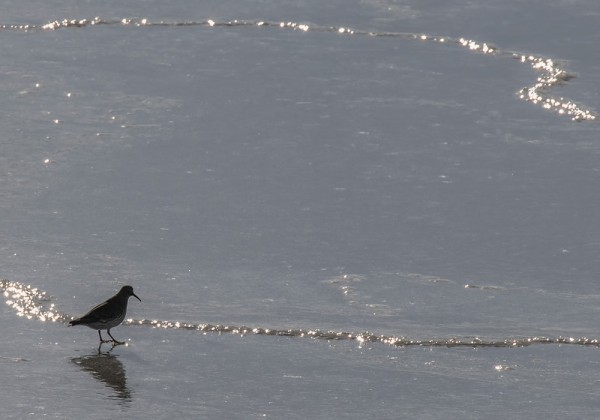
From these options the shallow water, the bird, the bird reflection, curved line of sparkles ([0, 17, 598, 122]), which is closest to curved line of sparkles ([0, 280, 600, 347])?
the shallow water

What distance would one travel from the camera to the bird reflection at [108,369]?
22.7 feet

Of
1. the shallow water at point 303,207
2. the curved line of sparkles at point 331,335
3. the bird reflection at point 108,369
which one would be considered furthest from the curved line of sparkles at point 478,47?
the bird reflection at point 108,369

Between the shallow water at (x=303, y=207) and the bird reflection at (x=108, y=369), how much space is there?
17mm

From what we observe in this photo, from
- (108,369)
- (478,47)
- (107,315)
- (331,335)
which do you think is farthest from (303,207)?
(478,47)

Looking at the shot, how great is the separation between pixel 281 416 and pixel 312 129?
4805 millimetres

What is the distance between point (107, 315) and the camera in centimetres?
750

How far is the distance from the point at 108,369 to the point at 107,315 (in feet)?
1.28

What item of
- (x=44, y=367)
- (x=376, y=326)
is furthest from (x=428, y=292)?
(x=44, y=367)

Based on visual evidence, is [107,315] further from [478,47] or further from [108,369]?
[478,47]

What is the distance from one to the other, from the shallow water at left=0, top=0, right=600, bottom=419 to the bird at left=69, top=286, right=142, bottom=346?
152 mm

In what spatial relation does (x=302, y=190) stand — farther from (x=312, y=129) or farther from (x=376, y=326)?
(x=376, y=326)

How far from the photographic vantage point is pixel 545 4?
13953 millimetres

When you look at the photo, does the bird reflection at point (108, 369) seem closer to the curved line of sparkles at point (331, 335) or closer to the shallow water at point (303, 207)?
the shallow water at point (303, 207)

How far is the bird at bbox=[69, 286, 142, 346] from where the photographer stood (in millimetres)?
7480
